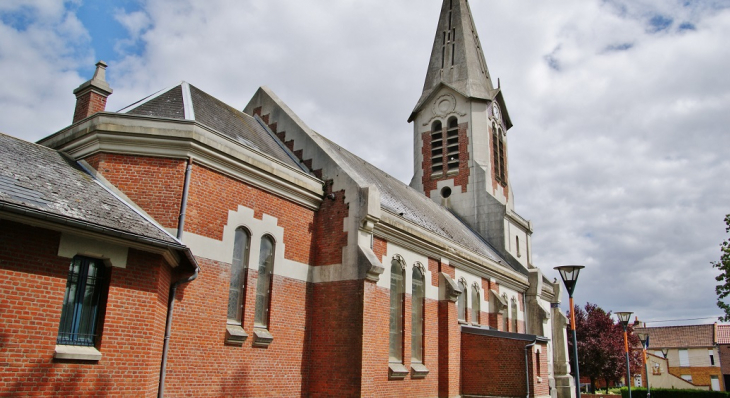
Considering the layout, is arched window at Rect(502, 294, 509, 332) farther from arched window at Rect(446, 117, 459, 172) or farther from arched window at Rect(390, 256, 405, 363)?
arched window at Rect(446, 117, 459, 172)

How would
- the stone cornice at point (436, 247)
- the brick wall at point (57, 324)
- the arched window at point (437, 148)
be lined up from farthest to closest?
1. the arched window at point (437, 148)
2. the stone cornice at point (436, 247)
3. the brick wall at point (57, 324)

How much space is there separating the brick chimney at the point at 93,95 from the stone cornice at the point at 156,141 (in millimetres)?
1452

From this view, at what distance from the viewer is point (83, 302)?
10203 millimetres

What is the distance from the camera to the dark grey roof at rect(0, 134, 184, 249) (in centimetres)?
913

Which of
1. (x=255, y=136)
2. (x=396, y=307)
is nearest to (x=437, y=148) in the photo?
(x=396, y=307)

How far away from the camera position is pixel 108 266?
1050 centimetres

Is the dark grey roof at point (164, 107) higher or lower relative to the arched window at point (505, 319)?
higher

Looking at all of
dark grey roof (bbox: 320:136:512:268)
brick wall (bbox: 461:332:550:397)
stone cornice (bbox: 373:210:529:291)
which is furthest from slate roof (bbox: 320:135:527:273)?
brick wall (bbox: 461:332:550:397)

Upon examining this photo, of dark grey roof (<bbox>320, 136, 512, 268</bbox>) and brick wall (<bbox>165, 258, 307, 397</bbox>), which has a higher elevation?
dark grey roof (<bbox>320, 136, 512, 268</bbox>)

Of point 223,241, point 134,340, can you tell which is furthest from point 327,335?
point 134,340

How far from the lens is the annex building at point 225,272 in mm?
9602

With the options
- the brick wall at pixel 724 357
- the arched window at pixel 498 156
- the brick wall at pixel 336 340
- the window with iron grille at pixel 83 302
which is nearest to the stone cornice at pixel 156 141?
the window with iron grille at pixel 83 302

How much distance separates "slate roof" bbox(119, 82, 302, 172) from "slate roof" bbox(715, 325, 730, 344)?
64377 mm

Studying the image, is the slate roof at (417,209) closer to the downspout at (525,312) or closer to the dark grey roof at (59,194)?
the downspout at (525,312)
